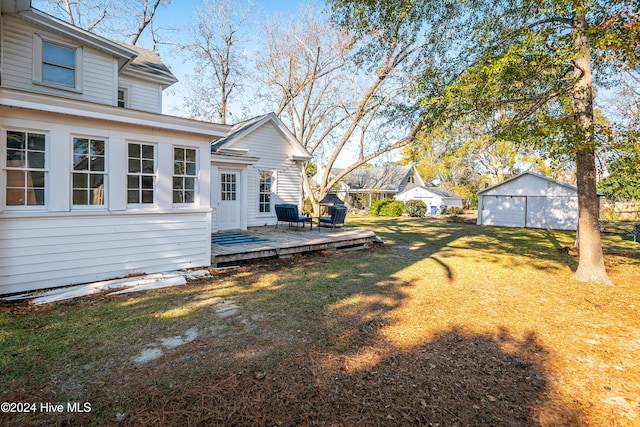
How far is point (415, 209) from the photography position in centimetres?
3042

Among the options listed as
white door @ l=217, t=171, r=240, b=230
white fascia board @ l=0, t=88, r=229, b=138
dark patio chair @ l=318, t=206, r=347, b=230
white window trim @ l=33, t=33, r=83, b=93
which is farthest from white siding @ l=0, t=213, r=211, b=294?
dark patio chair @ l=318, t=206, r=347, b=230

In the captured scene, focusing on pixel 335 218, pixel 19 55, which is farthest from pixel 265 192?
pixel 19 55

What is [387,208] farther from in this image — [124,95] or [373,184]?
[124,95]

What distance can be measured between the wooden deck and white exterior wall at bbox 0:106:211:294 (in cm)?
62

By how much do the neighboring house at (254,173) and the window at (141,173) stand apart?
3869 millimetres

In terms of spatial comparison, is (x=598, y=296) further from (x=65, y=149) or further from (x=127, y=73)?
(x=127, y=73)

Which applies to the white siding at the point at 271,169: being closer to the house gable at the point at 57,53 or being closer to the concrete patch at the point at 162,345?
the house gable at the point at 57,53

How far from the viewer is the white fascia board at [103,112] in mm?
5023

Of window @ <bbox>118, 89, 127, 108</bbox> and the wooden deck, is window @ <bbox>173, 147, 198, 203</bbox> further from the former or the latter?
window @ <bbox>118, 89, 127, 108</bbox>

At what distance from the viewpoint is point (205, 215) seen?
24.2ft

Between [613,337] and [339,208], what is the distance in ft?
27.3

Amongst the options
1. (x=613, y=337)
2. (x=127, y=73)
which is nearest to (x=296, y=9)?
(x=127, y=73)

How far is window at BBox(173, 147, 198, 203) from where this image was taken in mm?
7000

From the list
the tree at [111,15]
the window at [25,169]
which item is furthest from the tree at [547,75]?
the tree at [111,15]
